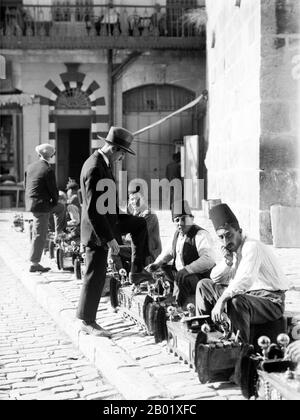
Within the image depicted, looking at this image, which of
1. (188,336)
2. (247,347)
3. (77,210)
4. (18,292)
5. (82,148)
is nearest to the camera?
(247,347)

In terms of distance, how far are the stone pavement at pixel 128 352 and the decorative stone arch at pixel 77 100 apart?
12839 mm

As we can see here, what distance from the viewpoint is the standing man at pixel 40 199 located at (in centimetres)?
985

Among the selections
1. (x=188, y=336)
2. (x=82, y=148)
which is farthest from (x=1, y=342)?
(x=82, y=148)

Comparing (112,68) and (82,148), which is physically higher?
(112,68)

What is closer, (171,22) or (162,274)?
(162,274)

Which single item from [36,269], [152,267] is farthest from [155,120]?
[152,267]

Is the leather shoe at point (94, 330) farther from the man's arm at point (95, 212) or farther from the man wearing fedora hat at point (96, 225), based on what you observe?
the man's arm at point (95, 212)

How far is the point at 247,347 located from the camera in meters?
4.55

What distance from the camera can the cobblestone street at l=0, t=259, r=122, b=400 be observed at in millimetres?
5094

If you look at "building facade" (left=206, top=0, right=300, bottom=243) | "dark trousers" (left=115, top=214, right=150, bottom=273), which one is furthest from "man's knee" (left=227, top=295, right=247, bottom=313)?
"building facade" (left=206, top=0, right=300, bottom=243)

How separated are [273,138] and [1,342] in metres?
6.27

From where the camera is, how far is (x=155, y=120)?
22.4 meters

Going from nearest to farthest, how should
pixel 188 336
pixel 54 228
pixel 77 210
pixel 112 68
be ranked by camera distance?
pixel 188 336
pixel 77 210
pixel 54 228
pixel 112 68
